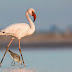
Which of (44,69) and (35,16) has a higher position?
(35,16)

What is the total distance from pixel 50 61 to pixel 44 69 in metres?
2.47

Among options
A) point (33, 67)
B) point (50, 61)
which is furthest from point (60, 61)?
point (33, 67)

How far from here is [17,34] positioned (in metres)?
15.2

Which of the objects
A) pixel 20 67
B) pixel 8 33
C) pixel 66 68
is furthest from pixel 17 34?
pixel 66 68

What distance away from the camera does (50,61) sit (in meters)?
16.2

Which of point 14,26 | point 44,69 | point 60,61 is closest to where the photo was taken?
point 44,69

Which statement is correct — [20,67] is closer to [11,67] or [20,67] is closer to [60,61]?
[11,67]

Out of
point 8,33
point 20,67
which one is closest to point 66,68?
point 20,67

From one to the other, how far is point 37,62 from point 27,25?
63.4 inches

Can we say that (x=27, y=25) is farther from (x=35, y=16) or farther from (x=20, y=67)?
(x=20, y=67)

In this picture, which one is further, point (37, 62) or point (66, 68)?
point (37, 62)

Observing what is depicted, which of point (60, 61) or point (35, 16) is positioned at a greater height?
point (35, 16)

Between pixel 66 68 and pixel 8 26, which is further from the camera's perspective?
pixel 8 26

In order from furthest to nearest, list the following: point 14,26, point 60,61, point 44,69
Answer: point 60,61 < point 14,26 < point 44,69
